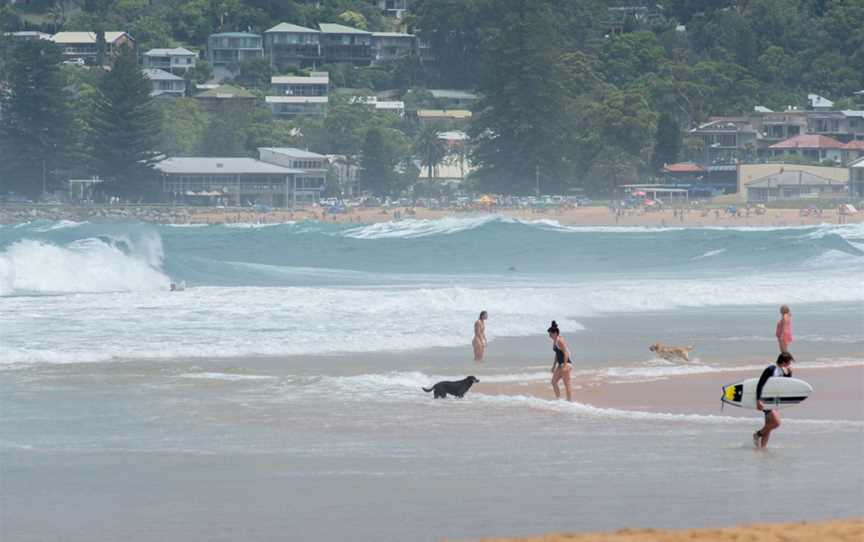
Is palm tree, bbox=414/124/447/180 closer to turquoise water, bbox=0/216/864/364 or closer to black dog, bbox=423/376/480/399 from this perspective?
turquoise water, bbox=0/216/864/364

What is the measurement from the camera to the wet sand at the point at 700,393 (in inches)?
607

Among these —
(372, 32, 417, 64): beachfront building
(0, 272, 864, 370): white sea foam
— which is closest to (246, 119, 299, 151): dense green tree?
(372, 32, 417, 64): beachfront building

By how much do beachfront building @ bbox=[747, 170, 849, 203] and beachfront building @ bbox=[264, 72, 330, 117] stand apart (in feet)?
137

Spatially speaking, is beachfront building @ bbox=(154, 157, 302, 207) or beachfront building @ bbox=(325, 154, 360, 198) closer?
beachfront building @ bbox=(154, 157, 302, 207)

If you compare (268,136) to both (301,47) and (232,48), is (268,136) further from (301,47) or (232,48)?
(232,48)

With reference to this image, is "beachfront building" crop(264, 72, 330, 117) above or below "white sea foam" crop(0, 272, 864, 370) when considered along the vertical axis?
above

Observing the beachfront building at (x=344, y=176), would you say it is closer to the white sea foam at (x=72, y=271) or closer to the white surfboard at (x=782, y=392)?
the white sea foam at (x=72, y=271)

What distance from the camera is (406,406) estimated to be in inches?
617

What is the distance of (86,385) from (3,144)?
314 ft

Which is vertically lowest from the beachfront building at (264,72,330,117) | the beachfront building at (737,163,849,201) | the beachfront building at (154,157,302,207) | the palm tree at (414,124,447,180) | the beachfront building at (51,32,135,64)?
the beachfront building at (154,157,302,207)

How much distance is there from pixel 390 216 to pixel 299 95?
122 ft

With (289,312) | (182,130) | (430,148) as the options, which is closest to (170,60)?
(182,130)

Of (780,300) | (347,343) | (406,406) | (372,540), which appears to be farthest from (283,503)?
(780,300)

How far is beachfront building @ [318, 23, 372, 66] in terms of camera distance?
470 ft
